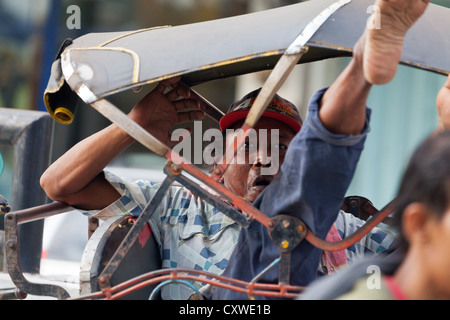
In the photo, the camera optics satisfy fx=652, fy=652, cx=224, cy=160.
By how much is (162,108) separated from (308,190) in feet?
2.68

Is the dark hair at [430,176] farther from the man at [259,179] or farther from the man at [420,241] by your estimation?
the man at [259,179]

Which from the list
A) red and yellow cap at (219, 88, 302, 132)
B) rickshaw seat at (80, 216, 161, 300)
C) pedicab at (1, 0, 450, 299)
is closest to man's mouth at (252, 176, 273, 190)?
red and yellow cap at (219, 88, 302, 132)

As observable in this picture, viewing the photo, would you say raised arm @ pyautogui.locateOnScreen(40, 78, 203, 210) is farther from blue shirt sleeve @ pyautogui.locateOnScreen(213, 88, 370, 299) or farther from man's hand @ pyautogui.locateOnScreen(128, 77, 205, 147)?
blue shirt sleeve @ pyautogui.locateOnScreen(213, 88, 370, 299)

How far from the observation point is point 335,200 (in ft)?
6.19

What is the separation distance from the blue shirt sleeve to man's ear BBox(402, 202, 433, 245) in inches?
20.1

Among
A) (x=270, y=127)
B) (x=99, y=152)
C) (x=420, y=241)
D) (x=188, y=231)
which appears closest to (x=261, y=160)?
(x=270, y=127)

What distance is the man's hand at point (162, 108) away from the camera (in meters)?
2.43

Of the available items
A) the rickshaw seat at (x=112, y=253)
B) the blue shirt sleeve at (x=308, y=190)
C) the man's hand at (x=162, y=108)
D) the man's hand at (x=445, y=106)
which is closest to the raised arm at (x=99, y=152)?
the man's hand at (x=162, y=108)

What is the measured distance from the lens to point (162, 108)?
8.04 ft

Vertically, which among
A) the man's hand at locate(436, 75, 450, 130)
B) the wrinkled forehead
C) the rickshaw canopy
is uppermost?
the rickshaw canopy

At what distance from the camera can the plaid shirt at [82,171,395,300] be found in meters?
2.52

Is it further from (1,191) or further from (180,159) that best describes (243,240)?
(1,191)

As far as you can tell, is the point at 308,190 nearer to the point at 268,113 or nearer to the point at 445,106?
the point at 445,106

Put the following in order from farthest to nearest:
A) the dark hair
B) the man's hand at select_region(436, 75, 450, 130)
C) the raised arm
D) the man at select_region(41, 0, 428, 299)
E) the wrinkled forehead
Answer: the wrinkled forehead → the raised arm → the man's hand at select_region(436, 75, 450, 130) → the man at select_region(41, 0, 428, 299) → the dark hair
